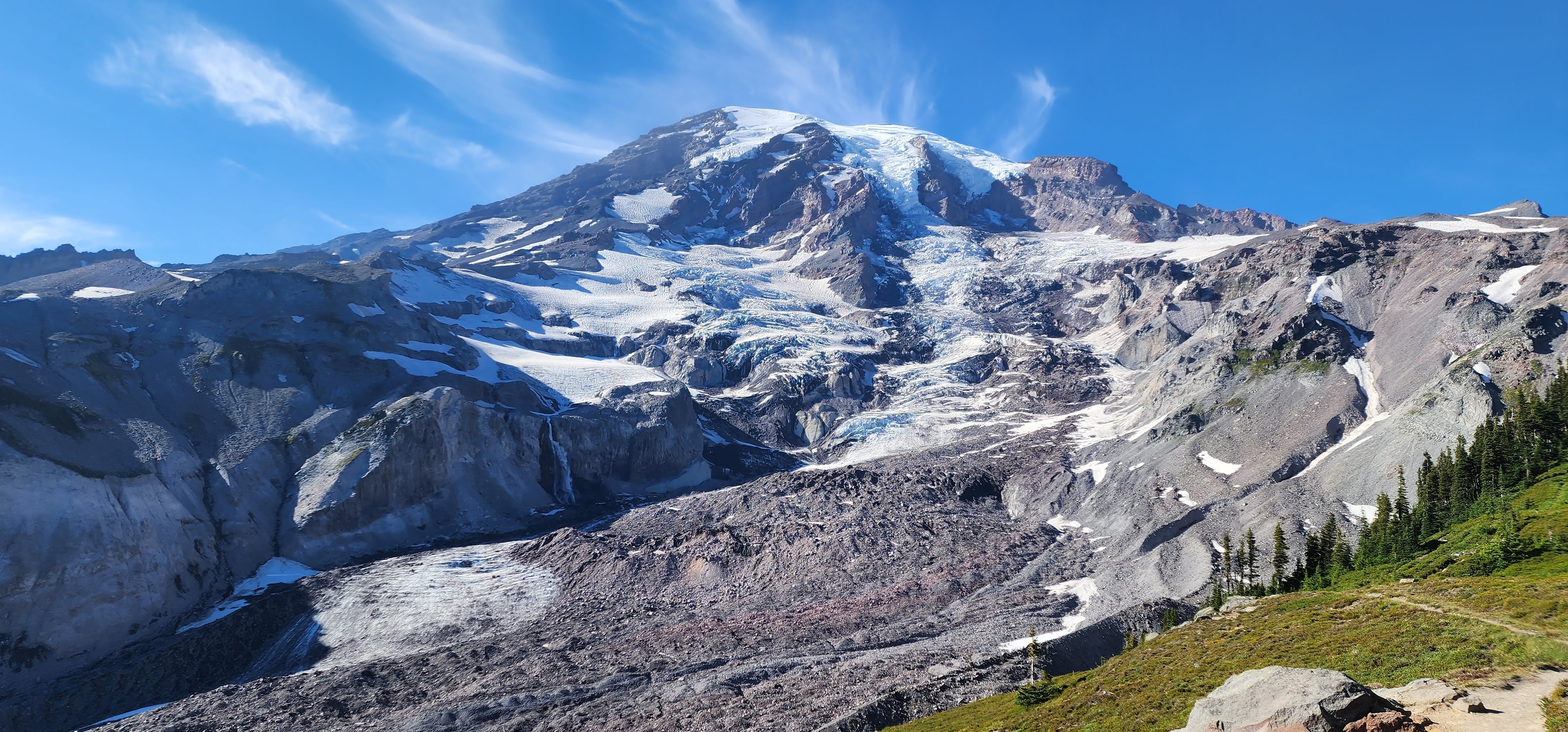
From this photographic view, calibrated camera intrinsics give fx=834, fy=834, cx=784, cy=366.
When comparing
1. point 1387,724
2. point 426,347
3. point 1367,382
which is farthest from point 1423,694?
point 426,347

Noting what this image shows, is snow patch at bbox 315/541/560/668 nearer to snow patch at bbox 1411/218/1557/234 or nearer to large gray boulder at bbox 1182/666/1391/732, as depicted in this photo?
large gray boulder at bbox 1182/666/1391/732

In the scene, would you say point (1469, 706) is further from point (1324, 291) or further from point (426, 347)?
point (426, 347)

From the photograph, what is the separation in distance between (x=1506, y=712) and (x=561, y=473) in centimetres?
10640

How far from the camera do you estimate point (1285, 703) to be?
56.2ft

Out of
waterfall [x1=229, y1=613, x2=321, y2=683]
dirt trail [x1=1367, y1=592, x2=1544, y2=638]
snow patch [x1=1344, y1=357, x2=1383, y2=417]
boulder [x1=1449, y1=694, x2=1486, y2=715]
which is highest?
snow patch [x1=1344, y1=357, x2=1383, y2=417]

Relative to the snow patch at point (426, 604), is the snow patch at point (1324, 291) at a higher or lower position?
higher

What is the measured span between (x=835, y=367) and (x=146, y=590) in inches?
4437

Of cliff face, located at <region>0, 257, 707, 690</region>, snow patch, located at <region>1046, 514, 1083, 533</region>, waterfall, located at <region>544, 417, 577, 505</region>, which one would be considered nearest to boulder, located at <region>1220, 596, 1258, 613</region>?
snow patch, located at <region>1046, 514, 1083, 533</region>

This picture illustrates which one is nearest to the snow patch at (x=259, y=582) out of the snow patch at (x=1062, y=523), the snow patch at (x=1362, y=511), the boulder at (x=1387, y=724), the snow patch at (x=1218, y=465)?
the snow patch at (x=1062, y=523)

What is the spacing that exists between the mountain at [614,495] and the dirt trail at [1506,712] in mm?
25211

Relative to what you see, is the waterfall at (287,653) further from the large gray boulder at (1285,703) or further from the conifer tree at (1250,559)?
the conifer tree at (1250,559)

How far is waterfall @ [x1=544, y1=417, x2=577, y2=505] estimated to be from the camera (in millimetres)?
110500

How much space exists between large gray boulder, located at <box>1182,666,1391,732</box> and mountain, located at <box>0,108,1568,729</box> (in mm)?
22564

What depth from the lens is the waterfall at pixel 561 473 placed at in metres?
110
